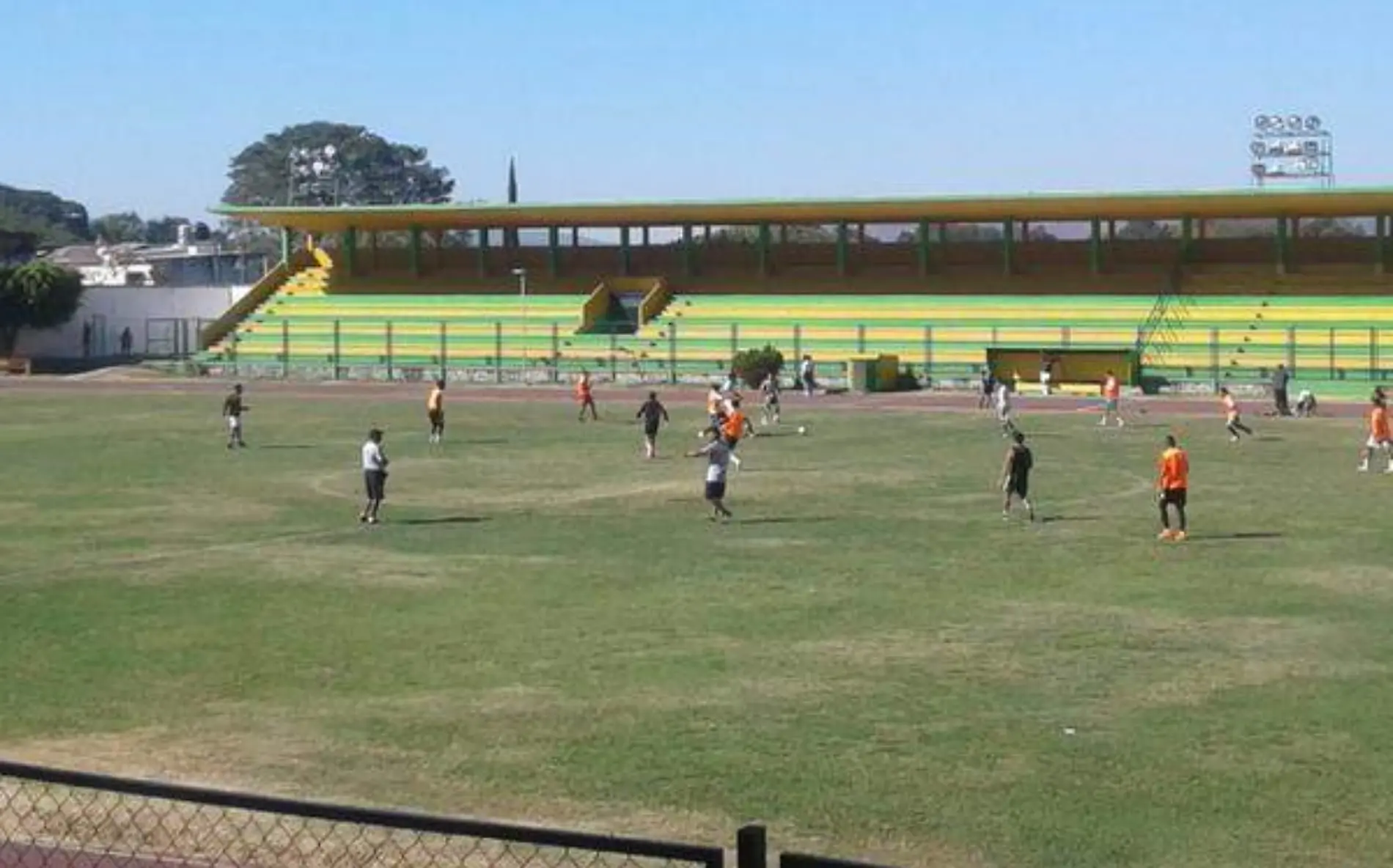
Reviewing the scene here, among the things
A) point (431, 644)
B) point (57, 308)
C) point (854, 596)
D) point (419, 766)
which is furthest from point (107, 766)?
point (57, 308)

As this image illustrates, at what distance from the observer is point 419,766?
14.4 meters

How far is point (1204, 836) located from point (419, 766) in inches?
216

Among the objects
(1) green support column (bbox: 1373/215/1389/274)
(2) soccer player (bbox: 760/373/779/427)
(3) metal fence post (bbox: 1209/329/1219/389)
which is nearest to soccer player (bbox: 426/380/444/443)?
(2) soccer player (bbox: 760/373/779/427)

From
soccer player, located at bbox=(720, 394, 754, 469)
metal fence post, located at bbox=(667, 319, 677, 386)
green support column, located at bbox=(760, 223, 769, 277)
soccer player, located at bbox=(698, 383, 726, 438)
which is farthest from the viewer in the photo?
green support column, located at bbox=(760, 223, 769, 277)

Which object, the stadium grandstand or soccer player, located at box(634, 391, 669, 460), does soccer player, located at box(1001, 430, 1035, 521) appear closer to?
soccer player, located at box(634, 391, 669, 460)

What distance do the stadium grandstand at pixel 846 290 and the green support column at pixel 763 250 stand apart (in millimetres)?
96

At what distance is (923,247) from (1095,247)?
6.63 m

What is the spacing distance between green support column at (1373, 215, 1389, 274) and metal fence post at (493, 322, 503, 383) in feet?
105

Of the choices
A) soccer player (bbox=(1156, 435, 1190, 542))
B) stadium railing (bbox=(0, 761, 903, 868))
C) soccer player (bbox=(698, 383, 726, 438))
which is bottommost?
stadium railing (bbox=(0, 761, 903, 868))

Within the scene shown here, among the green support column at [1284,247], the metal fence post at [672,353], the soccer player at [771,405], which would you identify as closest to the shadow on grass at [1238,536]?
the soccer player at [771,405]

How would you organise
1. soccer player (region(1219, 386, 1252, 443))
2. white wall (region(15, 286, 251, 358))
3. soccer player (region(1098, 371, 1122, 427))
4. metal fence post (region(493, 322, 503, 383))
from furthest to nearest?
white wall (region(15, 286, 251, 358)) → metal fence post (region(493, 322, 503, 383)) → soccer player (region(1098, 371, 1122, 427)) → soccer player (region(1219, 386, 1252, 443))

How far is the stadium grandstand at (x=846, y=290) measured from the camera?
69375mm

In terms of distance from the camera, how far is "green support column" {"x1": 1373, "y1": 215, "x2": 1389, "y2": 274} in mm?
72188

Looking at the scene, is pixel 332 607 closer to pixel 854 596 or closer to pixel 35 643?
pixel 35 643
